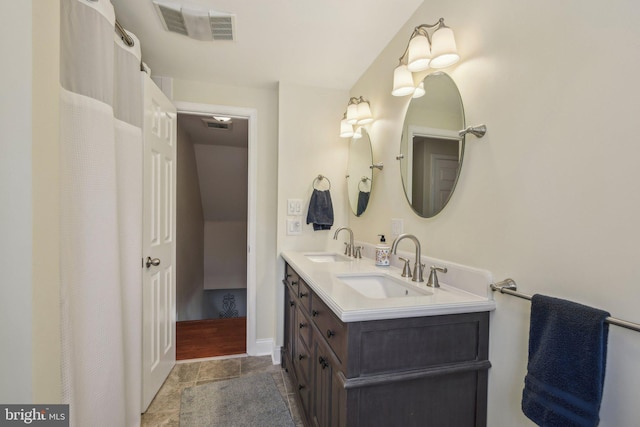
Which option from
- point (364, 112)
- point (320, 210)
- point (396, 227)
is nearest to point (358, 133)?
point (364, 112)

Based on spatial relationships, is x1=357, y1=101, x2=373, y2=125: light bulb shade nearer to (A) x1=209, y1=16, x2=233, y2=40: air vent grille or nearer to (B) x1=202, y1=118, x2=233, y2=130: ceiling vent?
(A) x1=209, y1=16, x2=233, y2=40: air vent grille

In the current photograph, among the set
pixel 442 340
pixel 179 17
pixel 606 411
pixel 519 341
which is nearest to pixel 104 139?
pixel 179 17

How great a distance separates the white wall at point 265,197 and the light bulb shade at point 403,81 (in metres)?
1.32

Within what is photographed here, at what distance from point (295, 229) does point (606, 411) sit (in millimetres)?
1989

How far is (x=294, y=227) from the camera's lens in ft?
8.03

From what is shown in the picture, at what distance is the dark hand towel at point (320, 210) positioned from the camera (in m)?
2.38

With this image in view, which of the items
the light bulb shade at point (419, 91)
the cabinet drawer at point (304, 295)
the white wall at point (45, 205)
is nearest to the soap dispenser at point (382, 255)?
the cabinet drawer at point (304, 295)

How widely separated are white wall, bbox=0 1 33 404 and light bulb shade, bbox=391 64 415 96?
1432mm

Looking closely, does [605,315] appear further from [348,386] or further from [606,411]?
[348,386]

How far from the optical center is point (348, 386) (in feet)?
3.11

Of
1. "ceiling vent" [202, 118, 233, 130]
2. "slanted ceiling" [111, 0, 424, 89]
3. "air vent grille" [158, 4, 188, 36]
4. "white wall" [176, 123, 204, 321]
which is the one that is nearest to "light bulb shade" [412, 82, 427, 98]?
"slanted ceiling" [111, 0, 424, 89]

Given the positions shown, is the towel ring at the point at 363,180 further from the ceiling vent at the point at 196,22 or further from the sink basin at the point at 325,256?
the ceiling vent at the point at 196,22

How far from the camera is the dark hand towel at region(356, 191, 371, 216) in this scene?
216 centimetres

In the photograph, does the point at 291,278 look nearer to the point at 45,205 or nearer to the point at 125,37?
the point at 45,205
